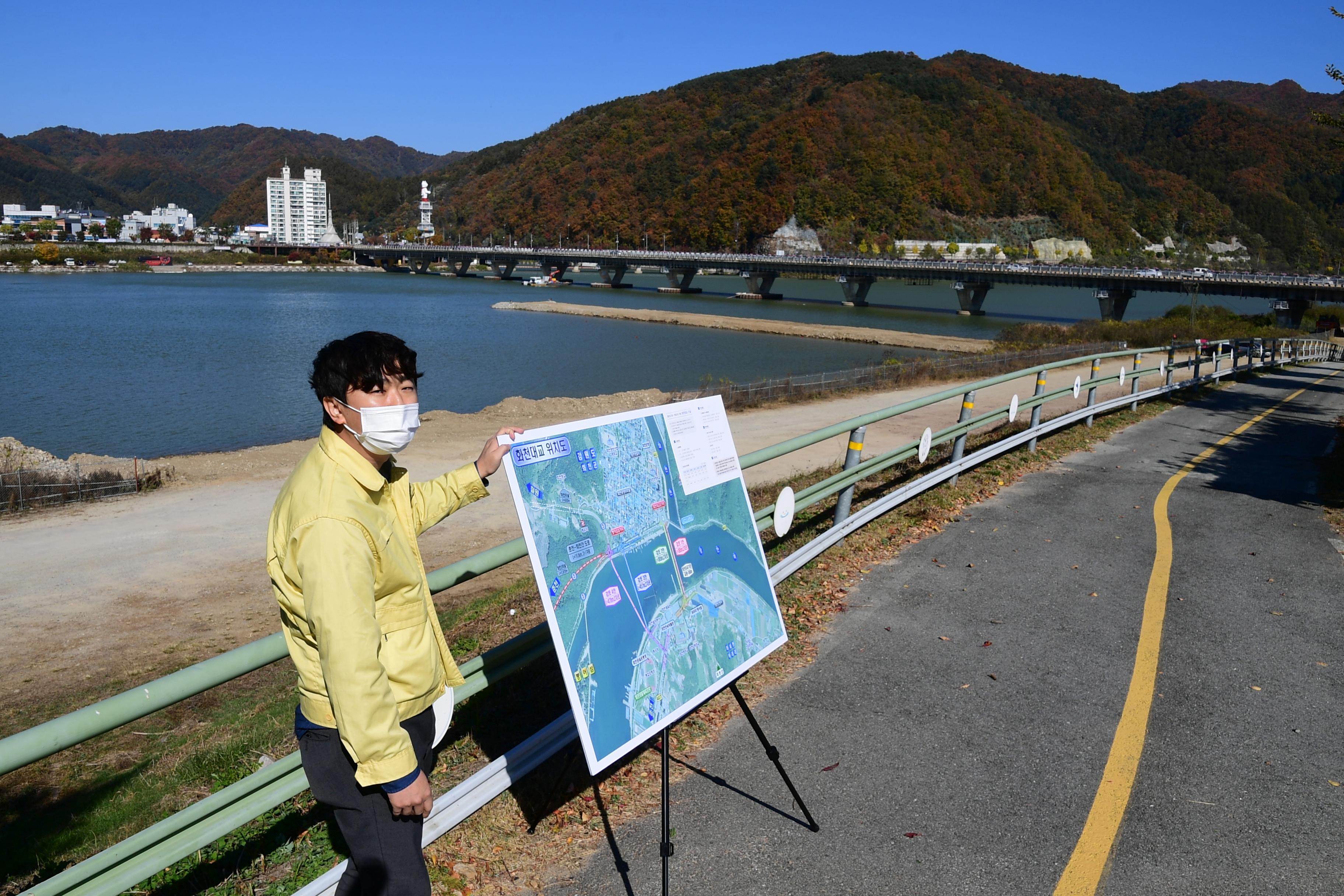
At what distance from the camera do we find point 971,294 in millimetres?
99250

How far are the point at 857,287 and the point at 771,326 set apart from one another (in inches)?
1450

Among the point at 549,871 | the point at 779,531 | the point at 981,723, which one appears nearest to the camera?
the point at 549,871

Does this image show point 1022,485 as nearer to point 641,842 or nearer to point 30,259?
point 641,842

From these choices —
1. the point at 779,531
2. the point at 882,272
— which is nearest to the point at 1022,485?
the point at 779,531

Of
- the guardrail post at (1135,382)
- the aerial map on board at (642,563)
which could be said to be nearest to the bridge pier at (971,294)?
the guardrail post at (1135,382)

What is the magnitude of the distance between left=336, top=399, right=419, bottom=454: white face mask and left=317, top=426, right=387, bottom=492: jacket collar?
55 millimetres

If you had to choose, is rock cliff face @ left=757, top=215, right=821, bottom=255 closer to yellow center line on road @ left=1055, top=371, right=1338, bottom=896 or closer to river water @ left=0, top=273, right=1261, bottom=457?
river water @ left=0, top=273, right=1261, bottom=457

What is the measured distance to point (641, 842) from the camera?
3.83 m

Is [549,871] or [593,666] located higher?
[593,666]

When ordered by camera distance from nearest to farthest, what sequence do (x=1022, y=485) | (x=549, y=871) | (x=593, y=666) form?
(x=593, y=666) → (x=549, y=871) → (x=1022, y=485)

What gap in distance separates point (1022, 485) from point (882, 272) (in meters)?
101

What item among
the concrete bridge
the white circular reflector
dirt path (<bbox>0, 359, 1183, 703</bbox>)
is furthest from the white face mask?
the concrete bridge

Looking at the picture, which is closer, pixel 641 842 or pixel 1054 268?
pixel 641 842

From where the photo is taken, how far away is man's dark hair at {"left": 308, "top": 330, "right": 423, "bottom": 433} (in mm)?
2672
